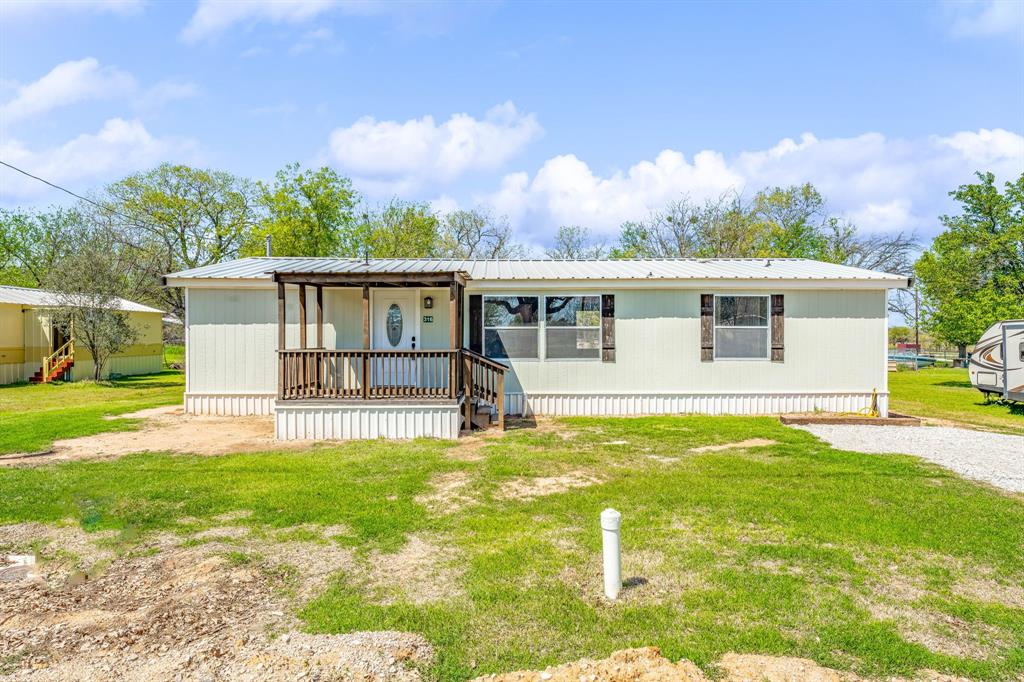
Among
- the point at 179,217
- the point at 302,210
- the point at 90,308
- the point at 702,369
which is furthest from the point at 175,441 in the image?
the point at 179,217

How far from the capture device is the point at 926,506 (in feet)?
17.7

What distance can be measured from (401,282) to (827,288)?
8274 millimetres

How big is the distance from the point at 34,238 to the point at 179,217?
35.5 ft

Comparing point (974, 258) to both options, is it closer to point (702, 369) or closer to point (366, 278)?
point (702, 369)

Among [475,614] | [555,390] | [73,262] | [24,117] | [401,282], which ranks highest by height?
[24,117]

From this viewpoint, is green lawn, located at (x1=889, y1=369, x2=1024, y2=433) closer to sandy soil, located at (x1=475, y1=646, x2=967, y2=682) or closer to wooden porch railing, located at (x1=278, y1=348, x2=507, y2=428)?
wooden porch railing, located at (x1=278, y1=348, x2=507, y2=428)

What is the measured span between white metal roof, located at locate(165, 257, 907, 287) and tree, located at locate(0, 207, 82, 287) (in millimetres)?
28771

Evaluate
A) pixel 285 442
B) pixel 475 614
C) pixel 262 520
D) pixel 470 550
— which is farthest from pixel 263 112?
pixel 475 614

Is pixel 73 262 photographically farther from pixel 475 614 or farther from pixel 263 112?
pixel 475 614

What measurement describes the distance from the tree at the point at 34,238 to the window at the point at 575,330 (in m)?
34.3

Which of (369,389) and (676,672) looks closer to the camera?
(676,672)

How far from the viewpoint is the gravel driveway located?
680cm

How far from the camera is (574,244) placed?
122 feet

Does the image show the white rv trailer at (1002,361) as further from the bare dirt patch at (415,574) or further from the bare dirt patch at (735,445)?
the bare dirt patch at (415,574)
